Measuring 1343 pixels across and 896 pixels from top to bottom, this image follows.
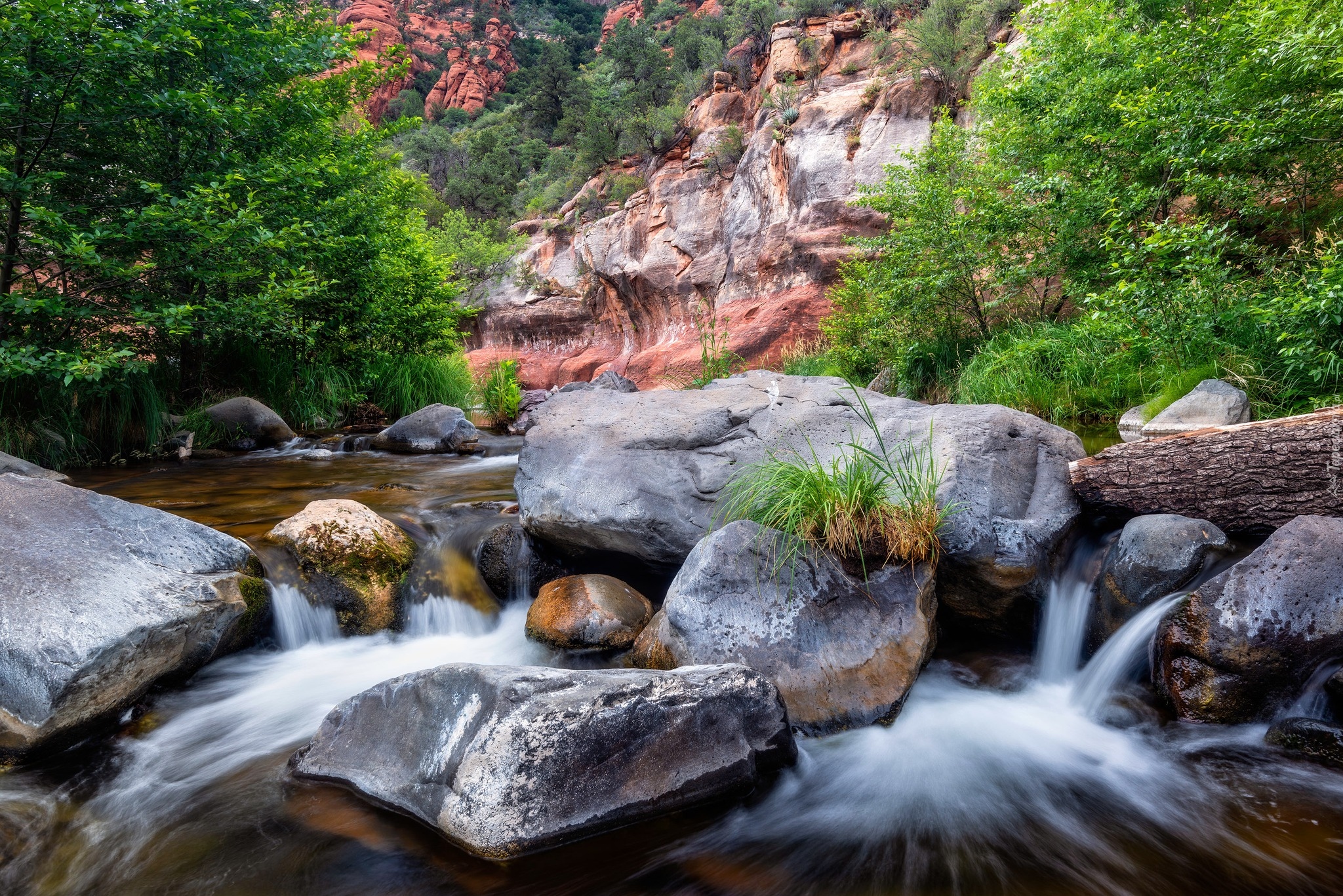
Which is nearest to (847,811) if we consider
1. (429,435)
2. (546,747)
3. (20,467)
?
(546,747)

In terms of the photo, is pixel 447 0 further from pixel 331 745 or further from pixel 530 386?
pixel 331 745

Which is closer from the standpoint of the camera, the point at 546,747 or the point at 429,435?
the point at 546,747

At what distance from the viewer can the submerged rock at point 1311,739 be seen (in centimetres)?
244

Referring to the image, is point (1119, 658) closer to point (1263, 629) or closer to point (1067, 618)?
point (1067, 618)

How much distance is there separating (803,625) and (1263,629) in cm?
188

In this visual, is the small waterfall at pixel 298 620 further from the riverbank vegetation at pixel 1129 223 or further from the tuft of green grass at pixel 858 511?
the riverbank vegetation at pixel 1129 223

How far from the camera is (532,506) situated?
423cm

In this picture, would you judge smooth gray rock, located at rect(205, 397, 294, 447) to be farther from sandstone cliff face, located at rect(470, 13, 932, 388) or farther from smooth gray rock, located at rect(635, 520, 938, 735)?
sandstone cliff face, located at rect(470, 13, 932, 388)

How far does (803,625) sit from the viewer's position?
300cm

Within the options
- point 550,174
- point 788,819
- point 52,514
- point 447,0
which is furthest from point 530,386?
point 447,0

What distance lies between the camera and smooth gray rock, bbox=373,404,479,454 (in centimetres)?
880

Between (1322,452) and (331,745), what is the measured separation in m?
4.70

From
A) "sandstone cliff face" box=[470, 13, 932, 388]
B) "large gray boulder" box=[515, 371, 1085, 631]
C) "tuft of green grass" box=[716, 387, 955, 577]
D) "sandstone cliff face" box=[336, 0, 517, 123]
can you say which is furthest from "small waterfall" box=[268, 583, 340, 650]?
"sandstone cliff face" box=[336, 0, 517, 123]

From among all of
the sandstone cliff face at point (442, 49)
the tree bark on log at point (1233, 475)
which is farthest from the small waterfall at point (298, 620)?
the sandstone cliff face at point (442, 49)
